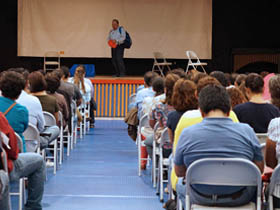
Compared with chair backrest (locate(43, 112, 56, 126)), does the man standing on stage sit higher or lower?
higher

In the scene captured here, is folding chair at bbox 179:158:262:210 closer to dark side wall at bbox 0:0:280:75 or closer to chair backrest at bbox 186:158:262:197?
chair backrest at bbox 186:158:262:197

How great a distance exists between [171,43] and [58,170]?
29.8ft

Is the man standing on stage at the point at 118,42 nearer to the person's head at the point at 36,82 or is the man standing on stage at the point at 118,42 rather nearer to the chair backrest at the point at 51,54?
the chair backrest at the point at 51,54

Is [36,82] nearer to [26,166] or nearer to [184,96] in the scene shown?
[26,166]

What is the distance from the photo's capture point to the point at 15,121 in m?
4.27

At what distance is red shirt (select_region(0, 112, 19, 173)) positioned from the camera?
11.3ft

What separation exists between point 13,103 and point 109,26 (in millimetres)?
10712

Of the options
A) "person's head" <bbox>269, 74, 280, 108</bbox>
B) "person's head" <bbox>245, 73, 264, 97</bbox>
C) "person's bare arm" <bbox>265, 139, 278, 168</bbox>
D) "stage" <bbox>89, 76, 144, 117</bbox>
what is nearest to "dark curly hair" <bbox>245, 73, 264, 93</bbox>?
"person's head" <bbox>245, 73, 264, 97</bbox>

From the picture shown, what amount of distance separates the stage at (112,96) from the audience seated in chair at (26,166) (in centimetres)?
748

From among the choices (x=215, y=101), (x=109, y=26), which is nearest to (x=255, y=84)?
(x=215, y=101)

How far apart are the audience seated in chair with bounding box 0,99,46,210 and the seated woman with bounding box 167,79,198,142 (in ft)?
3.43

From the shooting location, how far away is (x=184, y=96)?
4.17m

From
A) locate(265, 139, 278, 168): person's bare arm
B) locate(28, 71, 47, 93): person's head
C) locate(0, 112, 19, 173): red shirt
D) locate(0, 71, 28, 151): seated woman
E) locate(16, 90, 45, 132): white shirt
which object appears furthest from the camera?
locate(28, 71, 47, 93): person's head

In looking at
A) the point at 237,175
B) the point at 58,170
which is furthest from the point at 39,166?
the point at 58,170
